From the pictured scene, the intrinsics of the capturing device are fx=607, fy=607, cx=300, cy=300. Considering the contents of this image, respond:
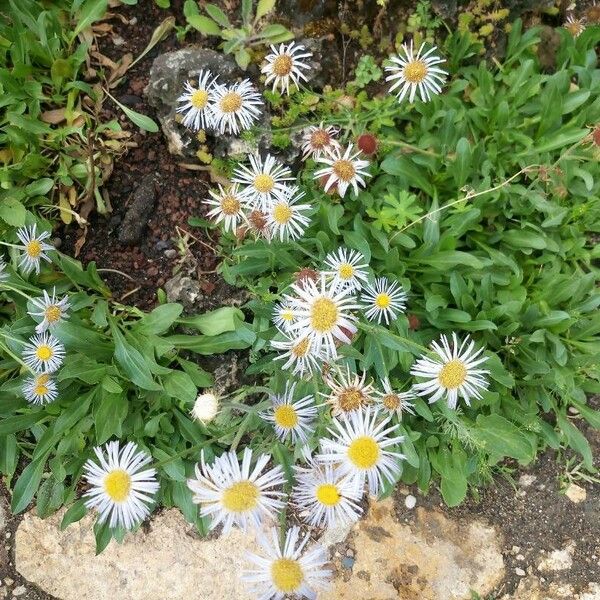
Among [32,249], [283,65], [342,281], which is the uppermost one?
[283,65]

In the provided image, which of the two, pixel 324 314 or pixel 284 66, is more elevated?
pixel 284 66

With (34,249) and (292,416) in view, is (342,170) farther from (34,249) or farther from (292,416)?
(34,249)

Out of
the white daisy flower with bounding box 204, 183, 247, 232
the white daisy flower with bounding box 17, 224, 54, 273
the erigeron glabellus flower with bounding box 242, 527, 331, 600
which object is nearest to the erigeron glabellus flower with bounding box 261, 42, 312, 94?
the white daisy flower with bounding box 204, 183, 247, 232

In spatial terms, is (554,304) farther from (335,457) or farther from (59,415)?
(59,415)

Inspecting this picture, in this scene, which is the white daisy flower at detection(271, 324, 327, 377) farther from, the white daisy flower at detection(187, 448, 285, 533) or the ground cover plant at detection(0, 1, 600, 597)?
the white daisy flower at detection(187, 448, 285, 533)

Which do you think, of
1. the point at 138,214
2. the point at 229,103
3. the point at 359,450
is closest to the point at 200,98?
the point at 229,103

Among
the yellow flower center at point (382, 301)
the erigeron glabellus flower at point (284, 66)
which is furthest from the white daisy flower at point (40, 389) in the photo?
the erigeron glabellus flower at point (284, 66)

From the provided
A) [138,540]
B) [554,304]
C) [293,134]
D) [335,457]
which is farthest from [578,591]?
[293,134]
